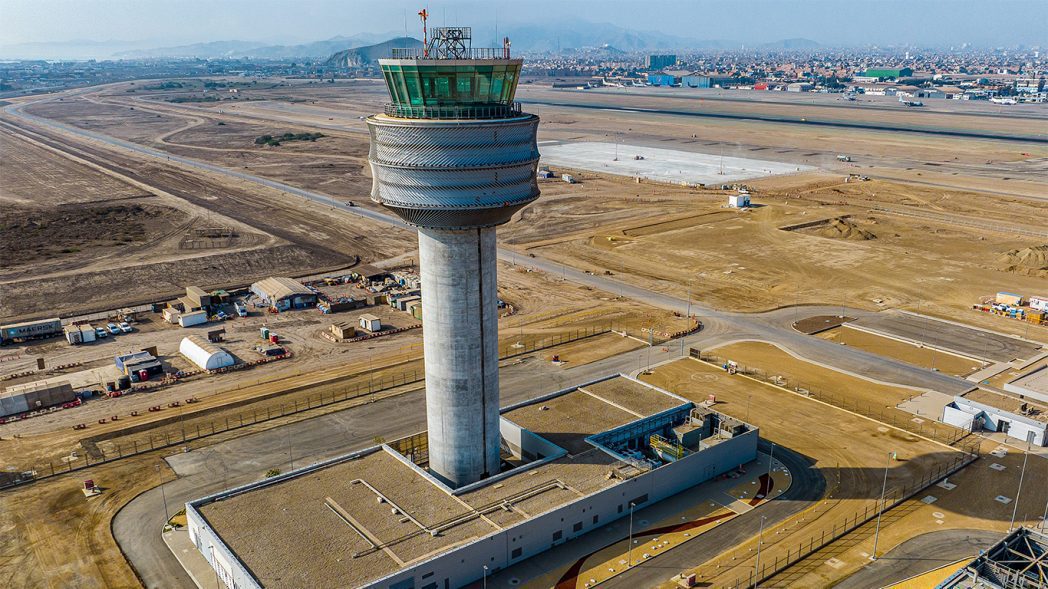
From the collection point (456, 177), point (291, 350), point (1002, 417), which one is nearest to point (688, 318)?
point (1002, 417)

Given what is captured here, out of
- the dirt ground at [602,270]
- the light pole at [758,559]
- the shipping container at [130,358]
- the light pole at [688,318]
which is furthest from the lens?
the light pole at [688,318]

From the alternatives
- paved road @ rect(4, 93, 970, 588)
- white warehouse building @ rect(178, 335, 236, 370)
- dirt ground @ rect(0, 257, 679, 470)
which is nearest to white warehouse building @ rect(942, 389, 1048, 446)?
paved road @ rect(4, 93, 970, 588)

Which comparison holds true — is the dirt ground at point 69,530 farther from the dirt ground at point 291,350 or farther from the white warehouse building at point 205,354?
the white warehouse building at point 205,354

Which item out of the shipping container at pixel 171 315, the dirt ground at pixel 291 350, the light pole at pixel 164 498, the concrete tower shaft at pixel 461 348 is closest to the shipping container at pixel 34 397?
the dirt ground at pixel 291 350

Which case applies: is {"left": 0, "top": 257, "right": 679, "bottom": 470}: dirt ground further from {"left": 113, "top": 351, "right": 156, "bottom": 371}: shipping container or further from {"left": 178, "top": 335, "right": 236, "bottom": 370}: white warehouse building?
{"left": 113, "top": 351, "right": 156, "bottom": 371}: shipping container

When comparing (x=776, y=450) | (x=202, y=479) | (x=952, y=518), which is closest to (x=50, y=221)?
(x=202, y=479)

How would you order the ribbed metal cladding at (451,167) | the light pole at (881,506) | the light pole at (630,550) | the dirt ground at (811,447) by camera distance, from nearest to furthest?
the ribbed metal cladding at (451,167)
the light pole at (630,550)
the light pole at (881,506)
the dirt ground at (811,447)

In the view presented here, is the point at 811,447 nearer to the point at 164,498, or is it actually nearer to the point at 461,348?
the point at 461,348
